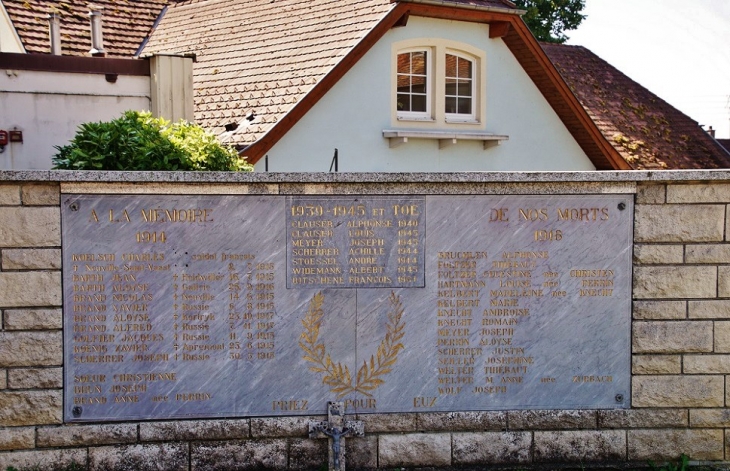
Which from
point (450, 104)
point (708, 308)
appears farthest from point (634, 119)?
point (708, 308)

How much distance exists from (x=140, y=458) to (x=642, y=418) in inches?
151

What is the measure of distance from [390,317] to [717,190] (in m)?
2.71

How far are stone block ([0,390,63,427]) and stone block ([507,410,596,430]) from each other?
11.1 ft

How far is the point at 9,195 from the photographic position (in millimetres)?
6402

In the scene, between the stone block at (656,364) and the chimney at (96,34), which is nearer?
the stone block at (656,364)

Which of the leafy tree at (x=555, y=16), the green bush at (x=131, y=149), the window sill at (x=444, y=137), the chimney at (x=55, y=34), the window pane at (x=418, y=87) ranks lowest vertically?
the green bush at (x=131, y=149)

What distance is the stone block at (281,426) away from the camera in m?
6.66

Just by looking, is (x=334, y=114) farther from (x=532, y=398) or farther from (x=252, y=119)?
(x=532, y=398)

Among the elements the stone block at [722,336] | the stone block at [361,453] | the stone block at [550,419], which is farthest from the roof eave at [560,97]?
the stone block at [361,453]

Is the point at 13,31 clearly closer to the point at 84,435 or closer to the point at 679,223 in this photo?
the point at 84,435

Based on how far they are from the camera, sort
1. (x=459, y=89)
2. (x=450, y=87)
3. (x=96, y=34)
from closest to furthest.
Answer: (x=96, y=34), (x=450, y=87), (x=459, y=89)

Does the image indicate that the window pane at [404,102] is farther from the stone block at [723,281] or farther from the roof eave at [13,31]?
the stone block at [723,281]

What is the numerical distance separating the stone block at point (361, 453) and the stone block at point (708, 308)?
2672mm

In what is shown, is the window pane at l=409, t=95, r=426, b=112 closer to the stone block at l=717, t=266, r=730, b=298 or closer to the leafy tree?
the stone block at l=717, t=266, r=730, b=298
